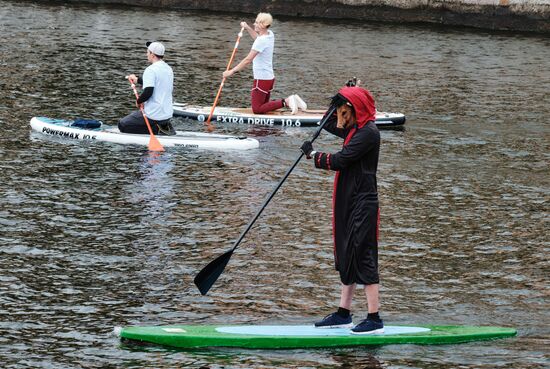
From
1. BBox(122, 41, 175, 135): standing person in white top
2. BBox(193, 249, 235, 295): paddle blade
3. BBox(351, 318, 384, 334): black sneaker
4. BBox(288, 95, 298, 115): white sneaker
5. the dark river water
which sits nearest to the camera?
BBox(351, 318, 384, 334): black sneaker

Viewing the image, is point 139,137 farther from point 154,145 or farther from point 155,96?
point 155,96

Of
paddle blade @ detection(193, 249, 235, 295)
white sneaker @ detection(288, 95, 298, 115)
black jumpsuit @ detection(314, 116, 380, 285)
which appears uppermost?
black jumpsuit @ detection(314, 116, 380, 285)

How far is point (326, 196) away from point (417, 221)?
1890mm

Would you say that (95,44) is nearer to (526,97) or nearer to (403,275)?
(526,97)

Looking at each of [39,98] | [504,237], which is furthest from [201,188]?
[39,98]

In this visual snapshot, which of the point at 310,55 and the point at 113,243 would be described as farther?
the point at 310,55

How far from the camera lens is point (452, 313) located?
11.9 meters

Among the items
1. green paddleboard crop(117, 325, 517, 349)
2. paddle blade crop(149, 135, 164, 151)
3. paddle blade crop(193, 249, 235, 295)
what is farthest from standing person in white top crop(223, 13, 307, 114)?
green paddleboard crop(117, 325, 517, 349)

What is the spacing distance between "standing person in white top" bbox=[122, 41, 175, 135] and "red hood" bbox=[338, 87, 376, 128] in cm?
928

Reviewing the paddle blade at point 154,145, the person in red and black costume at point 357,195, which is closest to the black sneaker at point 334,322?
the person in red and black costume at point 357,195

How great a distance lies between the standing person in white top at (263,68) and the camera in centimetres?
2264

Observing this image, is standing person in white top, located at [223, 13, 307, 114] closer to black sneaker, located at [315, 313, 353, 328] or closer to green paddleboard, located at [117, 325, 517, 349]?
black sneaker, located at [315, 313, 353, 328]

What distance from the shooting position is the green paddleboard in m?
10.5

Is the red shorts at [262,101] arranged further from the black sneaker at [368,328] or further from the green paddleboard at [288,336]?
the black sneaker at [368,328]
